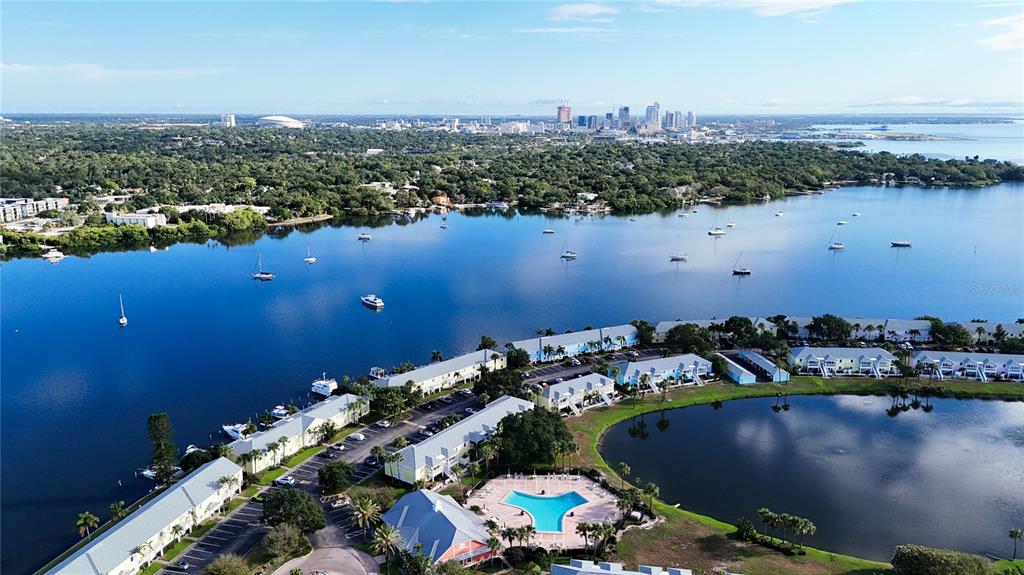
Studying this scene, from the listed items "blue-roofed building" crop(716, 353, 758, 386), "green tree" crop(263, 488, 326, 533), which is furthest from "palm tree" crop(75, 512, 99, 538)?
"blue-roofed building" crop(716, 353, 758, 386)

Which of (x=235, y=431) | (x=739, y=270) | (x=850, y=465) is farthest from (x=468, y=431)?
(x=739, y=270)

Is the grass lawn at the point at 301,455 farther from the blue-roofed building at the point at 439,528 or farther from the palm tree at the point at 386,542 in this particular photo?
the palm tree at the point at 386,542


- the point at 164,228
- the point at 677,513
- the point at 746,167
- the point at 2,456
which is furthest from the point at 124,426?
the point at 746,167

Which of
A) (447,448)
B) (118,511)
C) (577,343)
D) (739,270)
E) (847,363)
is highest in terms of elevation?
(739,270)

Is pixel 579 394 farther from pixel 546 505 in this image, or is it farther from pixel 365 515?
pixel 365 515

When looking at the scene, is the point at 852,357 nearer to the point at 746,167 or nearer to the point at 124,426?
the point at 124,426

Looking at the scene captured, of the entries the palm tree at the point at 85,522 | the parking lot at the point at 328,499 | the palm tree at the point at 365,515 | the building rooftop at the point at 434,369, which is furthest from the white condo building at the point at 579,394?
the palm tree at the point at 85,522
